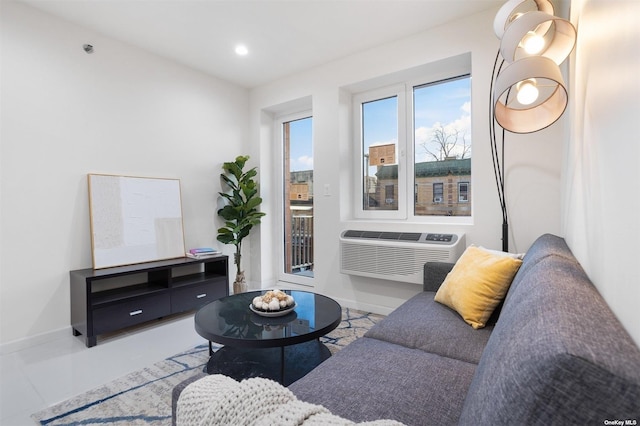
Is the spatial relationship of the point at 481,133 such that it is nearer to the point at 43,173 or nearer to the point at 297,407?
the point at 297,407

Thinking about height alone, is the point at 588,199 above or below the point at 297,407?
above

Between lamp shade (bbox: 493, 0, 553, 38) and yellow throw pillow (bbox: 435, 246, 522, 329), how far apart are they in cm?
124

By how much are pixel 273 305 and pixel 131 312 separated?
154cm

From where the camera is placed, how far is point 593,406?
42 centimetres

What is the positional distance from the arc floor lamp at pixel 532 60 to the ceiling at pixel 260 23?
44.6 inches

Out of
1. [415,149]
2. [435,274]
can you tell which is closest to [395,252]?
[435,274]

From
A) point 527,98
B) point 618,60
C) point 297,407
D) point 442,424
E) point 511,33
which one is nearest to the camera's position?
point 297,407

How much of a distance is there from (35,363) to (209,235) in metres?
1.91

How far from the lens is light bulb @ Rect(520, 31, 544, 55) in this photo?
1460mm

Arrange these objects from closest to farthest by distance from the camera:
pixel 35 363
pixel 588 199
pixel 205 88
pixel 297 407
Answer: pixel 297 407 → pixel 588 199 → pixel 35 363 → pixel 205 88

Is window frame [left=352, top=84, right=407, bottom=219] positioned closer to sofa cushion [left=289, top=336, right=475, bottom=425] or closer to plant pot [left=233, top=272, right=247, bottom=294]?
plant pot [left=233, top=272, right=247, bottom=294]

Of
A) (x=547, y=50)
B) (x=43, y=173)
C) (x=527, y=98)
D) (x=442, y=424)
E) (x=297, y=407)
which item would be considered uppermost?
(x=547, y=50)

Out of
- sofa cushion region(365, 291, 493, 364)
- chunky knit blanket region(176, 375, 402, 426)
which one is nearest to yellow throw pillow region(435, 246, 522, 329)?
sofa cushion region(365, 291, 493, 364)

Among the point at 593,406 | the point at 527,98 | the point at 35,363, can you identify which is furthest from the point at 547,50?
the point at 35,363
